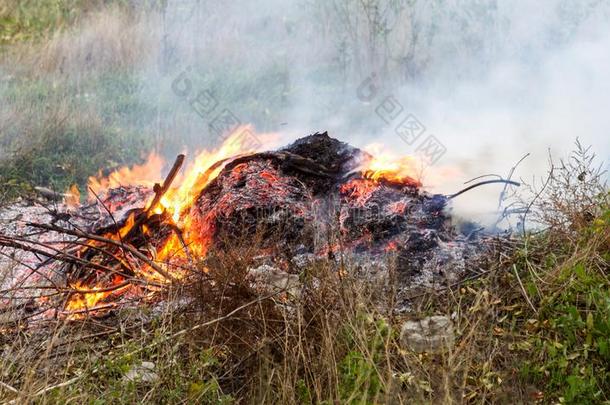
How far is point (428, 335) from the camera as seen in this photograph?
3.48 meters

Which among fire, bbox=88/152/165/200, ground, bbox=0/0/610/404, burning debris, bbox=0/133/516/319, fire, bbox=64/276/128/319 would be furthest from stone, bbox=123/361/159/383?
fire, bbox=88/152/165/200

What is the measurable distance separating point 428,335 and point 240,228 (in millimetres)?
1895

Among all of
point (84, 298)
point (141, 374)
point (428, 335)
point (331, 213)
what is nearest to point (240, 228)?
point (331, 213)

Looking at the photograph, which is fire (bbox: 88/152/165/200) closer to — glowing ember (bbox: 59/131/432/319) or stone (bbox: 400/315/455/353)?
glowing ember (bbox: 59/131/432/319)

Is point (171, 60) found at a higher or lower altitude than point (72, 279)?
higher

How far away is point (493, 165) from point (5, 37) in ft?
28.7

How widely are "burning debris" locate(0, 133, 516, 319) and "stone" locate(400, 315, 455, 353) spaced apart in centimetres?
70

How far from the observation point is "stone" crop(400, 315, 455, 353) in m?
3.45

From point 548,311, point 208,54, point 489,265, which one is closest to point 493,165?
point 489,265

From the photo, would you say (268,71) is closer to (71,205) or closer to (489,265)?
(71,205)

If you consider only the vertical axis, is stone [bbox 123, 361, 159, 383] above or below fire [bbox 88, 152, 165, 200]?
below

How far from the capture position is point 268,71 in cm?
1023

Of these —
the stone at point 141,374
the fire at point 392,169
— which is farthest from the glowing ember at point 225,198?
the stone at point 141,374

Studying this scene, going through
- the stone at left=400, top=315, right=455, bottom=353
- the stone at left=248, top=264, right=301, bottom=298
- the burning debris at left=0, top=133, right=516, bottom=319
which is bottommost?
the stone at left=400, top=315, right=455, bottom=353
